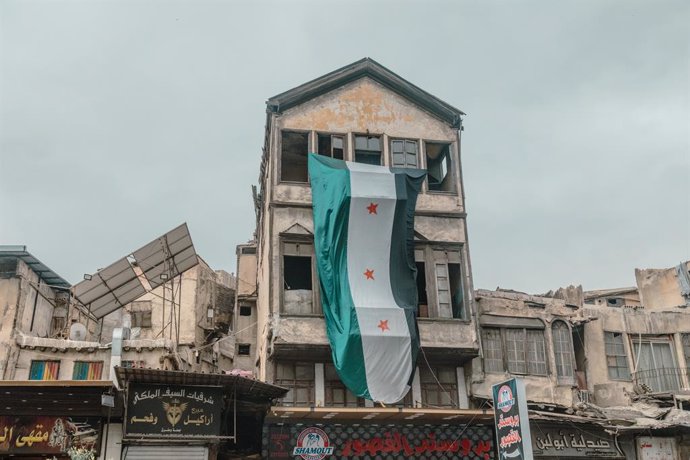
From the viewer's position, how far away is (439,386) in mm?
21766

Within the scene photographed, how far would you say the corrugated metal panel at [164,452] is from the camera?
17.5m

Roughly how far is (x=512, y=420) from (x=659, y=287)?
2024 cm

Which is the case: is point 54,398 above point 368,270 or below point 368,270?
below

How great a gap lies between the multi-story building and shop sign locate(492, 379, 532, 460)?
5.57 ft

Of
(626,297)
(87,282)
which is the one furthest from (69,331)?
(626,297)

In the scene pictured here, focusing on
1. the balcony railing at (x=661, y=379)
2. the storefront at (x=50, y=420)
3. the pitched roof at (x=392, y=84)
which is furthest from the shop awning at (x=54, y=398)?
the balcony railing at (x=661, y=379)

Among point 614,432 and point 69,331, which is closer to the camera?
point 614,432

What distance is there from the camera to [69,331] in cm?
2673

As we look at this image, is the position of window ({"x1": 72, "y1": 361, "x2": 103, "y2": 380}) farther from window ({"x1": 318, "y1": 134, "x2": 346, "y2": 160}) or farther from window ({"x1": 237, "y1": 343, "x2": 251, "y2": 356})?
window ({"x1": 318, "y1": 134, "x2": 346, "y2": 160})

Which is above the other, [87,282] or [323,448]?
[87,282]

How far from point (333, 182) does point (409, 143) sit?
4061 mm

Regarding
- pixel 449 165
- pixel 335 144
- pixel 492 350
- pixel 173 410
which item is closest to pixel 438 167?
pixel 449 165

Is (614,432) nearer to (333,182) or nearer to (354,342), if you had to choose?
(354,342)

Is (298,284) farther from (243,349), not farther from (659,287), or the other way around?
(659,287)
